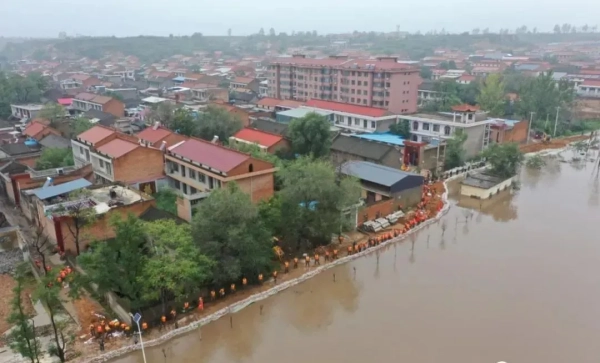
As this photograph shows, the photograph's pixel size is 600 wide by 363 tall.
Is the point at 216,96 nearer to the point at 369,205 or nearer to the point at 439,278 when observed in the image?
the point at 369,205

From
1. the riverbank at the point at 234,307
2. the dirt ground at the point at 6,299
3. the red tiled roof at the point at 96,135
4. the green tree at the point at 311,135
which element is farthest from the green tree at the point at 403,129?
the dirt ground at the point at 6,299

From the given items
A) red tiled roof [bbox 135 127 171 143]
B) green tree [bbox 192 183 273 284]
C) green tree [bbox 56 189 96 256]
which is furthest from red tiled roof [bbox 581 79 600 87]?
green tree [bbox 56 189 96 256]

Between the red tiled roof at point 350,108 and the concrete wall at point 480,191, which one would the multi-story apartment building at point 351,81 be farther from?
the concrete wall at point 480,191

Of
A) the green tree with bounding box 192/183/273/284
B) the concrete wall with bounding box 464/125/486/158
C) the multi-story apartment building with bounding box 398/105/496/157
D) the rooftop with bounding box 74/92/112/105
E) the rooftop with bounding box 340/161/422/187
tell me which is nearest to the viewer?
the green tree with bounding box 192/183/273/284

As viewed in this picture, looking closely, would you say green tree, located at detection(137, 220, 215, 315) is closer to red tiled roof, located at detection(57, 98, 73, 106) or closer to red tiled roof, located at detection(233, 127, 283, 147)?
red tiled roof, located at detection(233, 127, 283, 147)

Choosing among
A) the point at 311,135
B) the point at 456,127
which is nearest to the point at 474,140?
the point at 456,127

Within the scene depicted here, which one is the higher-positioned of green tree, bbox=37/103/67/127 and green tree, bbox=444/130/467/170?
green tree, bbox=37/103/67/127

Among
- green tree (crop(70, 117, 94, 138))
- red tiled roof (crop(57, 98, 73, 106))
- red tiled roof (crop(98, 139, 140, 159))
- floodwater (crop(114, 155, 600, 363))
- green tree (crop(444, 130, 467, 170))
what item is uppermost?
red tiled roof (crop(98, 139, 140, 159))
